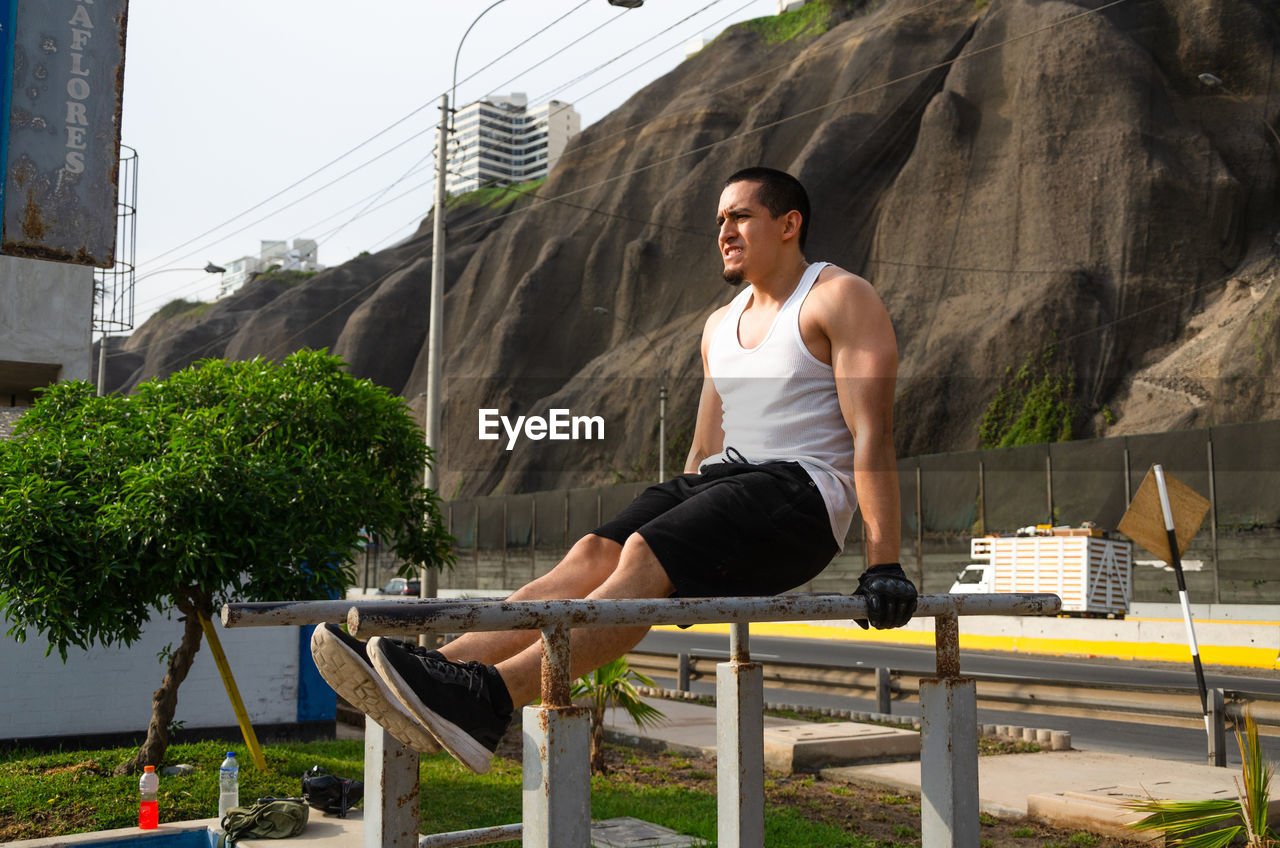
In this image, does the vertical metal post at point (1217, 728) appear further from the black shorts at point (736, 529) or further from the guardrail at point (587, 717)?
the black shorts at point (736, 529)

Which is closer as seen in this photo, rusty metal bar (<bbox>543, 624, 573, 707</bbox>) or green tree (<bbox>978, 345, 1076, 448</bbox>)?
rusty metal bar (<bbox>543, 624, 573, 707</bbox>)

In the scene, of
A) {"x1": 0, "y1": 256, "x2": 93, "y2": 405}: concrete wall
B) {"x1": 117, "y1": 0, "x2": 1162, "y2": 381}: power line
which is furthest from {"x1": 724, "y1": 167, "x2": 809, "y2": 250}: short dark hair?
{"x1": 117, "y1": 0, "x2": 1162, "y2": 381}: power line

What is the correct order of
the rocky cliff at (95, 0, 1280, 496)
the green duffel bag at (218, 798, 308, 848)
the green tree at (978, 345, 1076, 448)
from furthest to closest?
the rocky cliff at (95, 0, 1280, 496) < the green tree at (978, 345, 1076, 448) < the green duffel bag at (218, 798, 308, 848)

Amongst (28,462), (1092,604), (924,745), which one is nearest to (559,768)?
(924,745)

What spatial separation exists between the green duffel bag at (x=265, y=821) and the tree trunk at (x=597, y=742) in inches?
121

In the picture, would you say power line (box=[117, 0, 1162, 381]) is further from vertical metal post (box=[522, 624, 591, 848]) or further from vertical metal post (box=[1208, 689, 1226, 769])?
vertical metal post (box=[522, 624, 591, 848])

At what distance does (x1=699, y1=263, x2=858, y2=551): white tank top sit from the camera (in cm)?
318

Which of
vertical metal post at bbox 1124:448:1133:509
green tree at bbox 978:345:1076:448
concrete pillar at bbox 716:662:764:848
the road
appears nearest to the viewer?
concrete pillar at bbox 716:662:764:848

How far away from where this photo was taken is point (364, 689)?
7.80ft

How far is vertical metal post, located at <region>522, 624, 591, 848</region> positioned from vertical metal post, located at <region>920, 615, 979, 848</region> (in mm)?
1020

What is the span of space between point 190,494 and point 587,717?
6.10 metres

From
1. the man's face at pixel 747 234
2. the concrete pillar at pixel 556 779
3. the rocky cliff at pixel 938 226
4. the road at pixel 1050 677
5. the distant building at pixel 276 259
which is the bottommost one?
the road at pixel 1050 677

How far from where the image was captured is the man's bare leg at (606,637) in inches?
104

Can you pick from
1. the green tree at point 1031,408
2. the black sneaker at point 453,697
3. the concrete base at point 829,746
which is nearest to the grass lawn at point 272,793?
the concrete base at point 829,746
